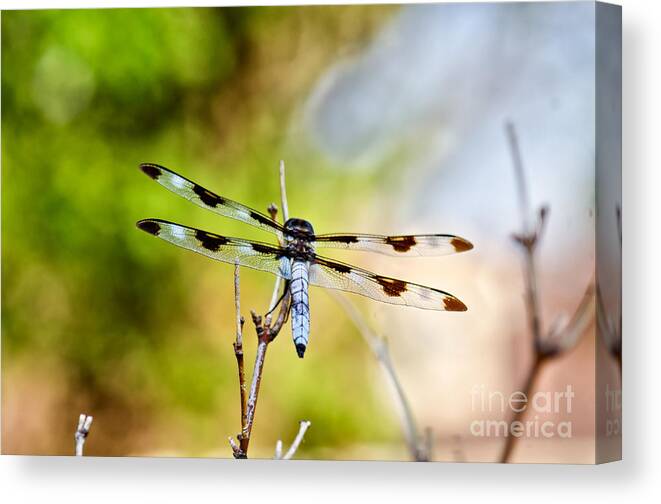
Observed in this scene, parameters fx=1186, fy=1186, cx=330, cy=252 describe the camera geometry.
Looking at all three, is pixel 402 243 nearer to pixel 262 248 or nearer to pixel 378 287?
pixel 378 287

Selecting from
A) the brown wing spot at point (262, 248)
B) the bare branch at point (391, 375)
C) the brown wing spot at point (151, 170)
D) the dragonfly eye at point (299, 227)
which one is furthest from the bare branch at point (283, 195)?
the brown wing spot at point (151, 170)

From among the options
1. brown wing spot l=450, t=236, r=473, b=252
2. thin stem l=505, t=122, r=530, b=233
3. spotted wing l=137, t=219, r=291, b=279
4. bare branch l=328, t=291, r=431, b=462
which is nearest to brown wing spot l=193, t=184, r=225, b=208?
spotted wing l=137, t=219, r=291, b=279

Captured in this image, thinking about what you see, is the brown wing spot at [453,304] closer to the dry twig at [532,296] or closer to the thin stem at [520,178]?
the dry twig at [532,296]

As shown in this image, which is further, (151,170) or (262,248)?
(151,170)

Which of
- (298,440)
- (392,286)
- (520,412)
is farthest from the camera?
(392,286)

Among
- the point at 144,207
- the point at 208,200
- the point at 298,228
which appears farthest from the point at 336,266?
the point at 144,207

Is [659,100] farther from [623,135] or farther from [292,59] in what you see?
[292,59]
